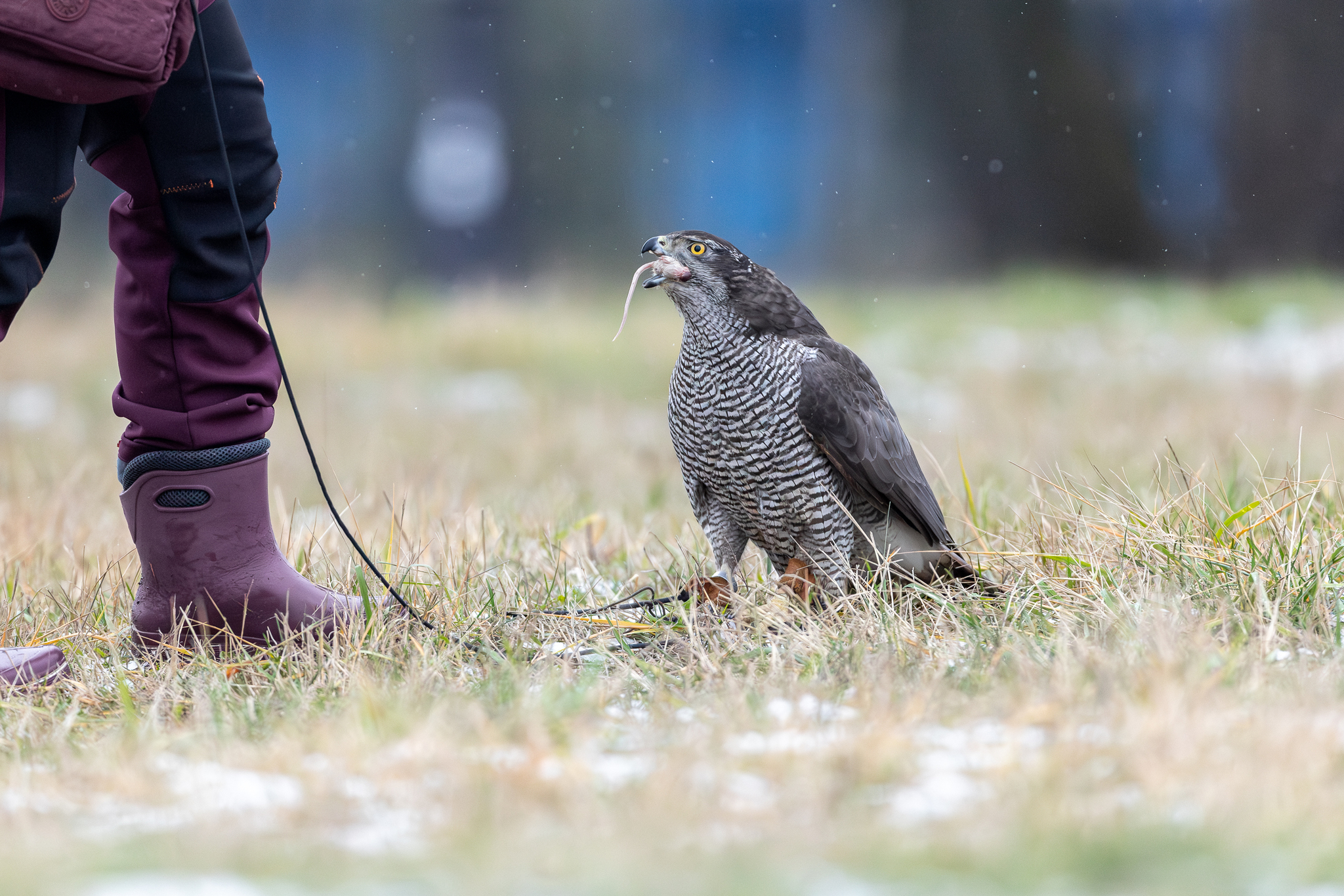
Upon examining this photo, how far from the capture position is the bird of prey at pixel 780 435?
9.32ft

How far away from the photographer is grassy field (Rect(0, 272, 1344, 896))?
1.31 metres

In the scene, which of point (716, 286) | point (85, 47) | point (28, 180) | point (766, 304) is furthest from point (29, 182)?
point (766, 304)

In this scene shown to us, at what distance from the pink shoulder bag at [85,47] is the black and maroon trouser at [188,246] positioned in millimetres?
208

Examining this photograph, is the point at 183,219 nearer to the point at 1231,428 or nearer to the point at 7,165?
the point at 7,165

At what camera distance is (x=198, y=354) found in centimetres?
241

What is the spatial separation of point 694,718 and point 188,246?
1.34 meters

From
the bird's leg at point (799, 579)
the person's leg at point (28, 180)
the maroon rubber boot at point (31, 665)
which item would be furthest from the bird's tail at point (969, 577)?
the person's leg at point (28, 180)

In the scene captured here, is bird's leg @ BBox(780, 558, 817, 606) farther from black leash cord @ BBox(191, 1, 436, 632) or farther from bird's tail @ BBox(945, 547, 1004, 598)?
black leash cord @ BBox(191, 1, 436, 632)

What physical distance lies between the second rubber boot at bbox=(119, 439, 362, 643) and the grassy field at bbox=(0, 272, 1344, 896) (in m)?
0.10

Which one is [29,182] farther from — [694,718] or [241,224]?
[694,718]

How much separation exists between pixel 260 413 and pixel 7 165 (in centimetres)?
70

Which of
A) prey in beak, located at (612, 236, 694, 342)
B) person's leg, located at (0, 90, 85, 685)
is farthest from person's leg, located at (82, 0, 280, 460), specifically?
prey in beak, located at (612, 236, 694, 342)

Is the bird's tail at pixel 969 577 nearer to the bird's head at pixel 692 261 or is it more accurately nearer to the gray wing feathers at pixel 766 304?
the gray wing feathers at pixel 766 304

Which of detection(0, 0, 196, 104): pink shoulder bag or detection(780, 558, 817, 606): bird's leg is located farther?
detection(780, 558, 817, 606): bird's leg
